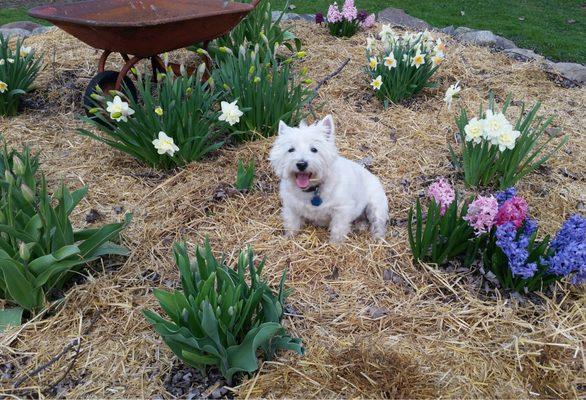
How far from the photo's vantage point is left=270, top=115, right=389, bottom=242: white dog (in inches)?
106

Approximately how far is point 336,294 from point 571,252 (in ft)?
3.96

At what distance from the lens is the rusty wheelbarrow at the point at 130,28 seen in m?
3.54

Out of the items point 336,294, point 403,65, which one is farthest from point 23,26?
point 336,294

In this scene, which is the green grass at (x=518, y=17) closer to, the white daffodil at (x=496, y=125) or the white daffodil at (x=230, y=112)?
the white daffodil at (x=496, y=125)

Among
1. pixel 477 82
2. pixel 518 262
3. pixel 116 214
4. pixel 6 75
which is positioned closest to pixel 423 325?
pixel 518 262

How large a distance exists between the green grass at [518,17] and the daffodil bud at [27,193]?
6.75m

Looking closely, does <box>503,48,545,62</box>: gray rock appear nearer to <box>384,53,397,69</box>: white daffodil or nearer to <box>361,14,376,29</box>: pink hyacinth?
<box>361,14,376,29</box>: pink hyacinth

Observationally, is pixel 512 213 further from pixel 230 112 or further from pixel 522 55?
A: pixel 522 55

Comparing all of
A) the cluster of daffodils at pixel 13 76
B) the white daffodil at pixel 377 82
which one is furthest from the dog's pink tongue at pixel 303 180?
the cluster of daffodils at pixel 13 76

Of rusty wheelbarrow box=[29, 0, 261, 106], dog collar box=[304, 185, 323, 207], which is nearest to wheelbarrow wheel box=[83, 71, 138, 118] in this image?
rusty wheelbarrow box=[29, 0, 261, 106]

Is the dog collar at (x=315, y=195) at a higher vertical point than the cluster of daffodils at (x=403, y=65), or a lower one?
lower

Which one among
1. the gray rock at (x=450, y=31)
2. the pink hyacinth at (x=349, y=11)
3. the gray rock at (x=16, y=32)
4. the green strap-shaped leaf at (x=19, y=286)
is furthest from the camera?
the gray rock at (x=450, y=31)

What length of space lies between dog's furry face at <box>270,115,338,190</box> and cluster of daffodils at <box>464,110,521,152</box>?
93 centimetres

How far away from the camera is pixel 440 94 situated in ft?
15.9
